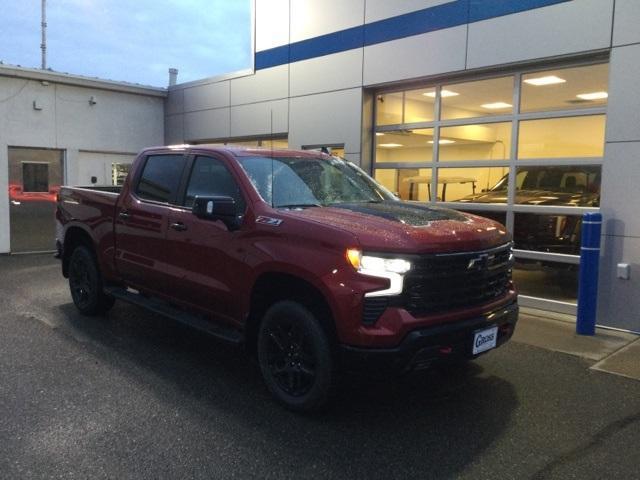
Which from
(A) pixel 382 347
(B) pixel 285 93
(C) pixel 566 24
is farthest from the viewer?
(B) pixel 285 93

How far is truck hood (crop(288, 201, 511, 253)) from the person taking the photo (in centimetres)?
361

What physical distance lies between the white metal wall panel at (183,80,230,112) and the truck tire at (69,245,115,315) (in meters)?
6.50

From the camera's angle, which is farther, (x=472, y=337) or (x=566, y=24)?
(x=566, y=24)

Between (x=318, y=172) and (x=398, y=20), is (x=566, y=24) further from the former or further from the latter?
(x=318, y=172)

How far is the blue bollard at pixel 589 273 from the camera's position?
6203mm

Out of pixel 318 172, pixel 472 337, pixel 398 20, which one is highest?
pixel 398 20

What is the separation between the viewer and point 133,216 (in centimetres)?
561

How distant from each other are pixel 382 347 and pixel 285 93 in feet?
26.6

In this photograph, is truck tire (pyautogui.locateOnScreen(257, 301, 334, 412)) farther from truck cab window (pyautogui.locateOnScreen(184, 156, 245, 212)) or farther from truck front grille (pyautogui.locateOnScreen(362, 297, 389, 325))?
truck cab window (pyautogui.locateOnScreen(184, 156, 245, 212))

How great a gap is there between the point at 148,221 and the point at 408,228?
279 cm

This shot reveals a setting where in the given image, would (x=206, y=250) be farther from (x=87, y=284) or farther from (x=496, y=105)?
(x=496, y=105)

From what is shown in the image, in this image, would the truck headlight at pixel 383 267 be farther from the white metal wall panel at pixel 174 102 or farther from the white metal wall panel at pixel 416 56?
the white metal wall panel at pixel 174 102

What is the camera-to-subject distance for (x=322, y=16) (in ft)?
32.4

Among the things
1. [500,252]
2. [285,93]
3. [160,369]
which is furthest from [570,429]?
[285,93]
